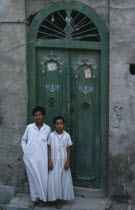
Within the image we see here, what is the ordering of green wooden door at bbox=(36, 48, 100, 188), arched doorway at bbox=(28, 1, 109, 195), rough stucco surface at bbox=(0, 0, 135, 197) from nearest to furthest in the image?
rough stucco surface at bbox=(0, 0, 135, 197), arched doorway at bbox=(28, 1, 109, 195), green wooden door at bbox=(36, 48, 100, 188)

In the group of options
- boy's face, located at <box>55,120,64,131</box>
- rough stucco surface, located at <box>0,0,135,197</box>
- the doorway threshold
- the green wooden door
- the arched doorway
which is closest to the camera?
boy's face, located at <box>55,120,64,131</box>

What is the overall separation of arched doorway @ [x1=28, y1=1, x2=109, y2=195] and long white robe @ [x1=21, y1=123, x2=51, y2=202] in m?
0.59

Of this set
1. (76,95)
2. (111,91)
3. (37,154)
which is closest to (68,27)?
(76,95)

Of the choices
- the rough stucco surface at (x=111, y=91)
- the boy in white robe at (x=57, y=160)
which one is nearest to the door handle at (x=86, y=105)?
the rough stucco surface at (x=111, y=91)

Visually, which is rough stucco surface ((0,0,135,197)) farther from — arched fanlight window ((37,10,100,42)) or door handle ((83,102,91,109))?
A: door handle ((83,102,91,109))

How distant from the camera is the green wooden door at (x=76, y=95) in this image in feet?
26.4

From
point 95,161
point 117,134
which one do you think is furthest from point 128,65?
point 95,161

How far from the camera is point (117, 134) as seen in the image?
25.7ft

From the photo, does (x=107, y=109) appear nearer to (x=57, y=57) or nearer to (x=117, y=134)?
(x=117, y=134)

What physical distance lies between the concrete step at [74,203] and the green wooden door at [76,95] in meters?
0.37

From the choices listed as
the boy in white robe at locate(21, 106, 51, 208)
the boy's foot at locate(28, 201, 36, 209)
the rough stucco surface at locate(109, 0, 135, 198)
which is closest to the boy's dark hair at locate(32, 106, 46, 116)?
the boy in white robe at locate(21, 106, 51, 208)

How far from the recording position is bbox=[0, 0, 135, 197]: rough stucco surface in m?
7.64

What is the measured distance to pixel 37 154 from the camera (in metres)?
7.57

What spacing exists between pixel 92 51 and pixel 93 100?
80cm
